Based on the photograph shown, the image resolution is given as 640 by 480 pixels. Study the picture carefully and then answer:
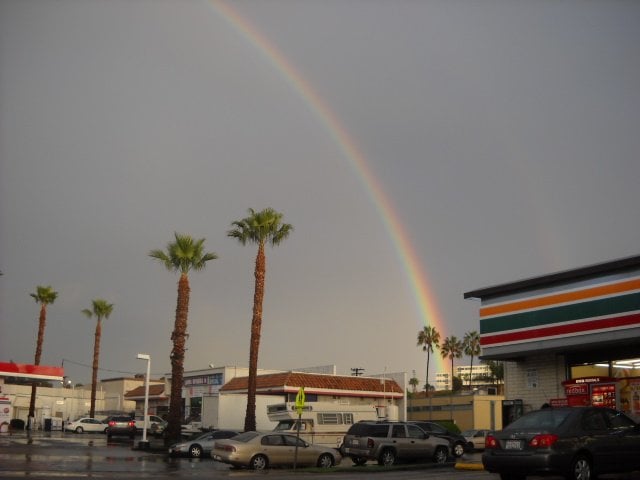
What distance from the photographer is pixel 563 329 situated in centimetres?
2688

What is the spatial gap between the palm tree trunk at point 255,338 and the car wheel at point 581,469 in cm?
2643

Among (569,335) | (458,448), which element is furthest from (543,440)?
(458,448)

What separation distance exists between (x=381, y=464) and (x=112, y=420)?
2981 centimetres

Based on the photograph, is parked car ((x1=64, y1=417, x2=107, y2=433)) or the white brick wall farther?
parked car ((x1=64, y1=417, x2=107, y2=433))

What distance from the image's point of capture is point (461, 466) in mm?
→ 22672

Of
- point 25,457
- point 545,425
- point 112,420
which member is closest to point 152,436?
point 112,420

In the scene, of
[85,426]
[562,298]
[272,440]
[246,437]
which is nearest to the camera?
[246,437]

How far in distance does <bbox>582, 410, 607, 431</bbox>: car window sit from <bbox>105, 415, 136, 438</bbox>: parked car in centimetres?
3792

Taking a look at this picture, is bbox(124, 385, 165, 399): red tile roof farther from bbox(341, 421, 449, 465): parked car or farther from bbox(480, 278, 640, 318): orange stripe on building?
bbox(341, 421, 449, 465): parked car

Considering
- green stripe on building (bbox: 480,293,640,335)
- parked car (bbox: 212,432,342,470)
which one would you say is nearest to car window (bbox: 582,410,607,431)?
parked car (bbox: 212,432,342,470)

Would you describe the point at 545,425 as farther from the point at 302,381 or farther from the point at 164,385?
the point at 164,385

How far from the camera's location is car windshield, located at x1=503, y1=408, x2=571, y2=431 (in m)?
13.3

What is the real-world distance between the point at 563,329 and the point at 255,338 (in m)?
17.8

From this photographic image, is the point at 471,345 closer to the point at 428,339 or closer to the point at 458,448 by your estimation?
the point at 428,339
